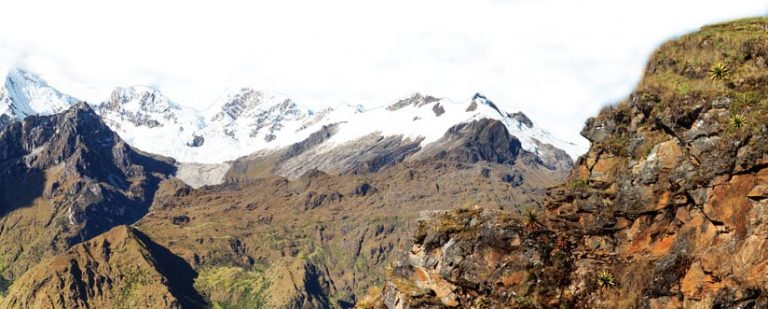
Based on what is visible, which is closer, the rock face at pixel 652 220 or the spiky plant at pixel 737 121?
the rock face at pixel 652 220

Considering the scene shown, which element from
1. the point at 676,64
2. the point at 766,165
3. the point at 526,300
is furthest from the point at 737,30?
the point at 526,300

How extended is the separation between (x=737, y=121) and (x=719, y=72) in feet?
20.3

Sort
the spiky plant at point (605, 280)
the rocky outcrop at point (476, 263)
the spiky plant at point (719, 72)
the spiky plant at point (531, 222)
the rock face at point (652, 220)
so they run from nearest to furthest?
the rock face at point (652, 220), the spiky plant at point (605, 280), the spiky plant at point (719, 72), the rocky outcrop at point (476, 263), the spiky plant at point (531, 222)

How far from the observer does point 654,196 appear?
52.8 m

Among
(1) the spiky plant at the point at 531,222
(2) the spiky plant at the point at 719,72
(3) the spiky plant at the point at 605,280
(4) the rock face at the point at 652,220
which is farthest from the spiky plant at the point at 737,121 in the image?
(1) the spiky plant at the point at 531,222

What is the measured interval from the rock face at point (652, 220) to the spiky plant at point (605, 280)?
9cm

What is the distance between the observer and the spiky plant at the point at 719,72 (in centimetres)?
5394

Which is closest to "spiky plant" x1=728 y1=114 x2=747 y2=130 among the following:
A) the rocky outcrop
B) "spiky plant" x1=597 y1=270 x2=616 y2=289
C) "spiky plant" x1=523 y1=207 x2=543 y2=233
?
"spiky plant" x1=597 y1=270 x2=616 y2=289

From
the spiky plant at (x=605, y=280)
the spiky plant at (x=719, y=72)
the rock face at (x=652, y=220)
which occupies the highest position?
the spiky plant at (x=719, y=72)

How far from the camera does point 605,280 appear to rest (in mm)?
53312

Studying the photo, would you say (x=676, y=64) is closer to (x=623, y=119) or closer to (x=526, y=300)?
(x=623, y=119)

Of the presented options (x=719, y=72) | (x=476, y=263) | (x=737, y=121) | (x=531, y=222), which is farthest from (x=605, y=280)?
(x=719, y=72)

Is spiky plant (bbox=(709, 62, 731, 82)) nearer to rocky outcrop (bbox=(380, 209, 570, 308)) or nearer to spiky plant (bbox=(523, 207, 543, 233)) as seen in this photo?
spiky plant (bbox=(523, 207, 543, 233))

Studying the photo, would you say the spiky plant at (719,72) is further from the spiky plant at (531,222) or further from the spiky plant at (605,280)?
the spiky plant at (531,222)
